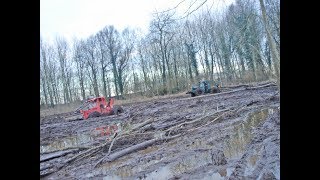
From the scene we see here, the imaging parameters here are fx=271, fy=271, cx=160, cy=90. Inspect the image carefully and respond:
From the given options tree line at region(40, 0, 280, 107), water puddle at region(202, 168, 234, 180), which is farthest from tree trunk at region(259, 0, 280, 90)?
water puddle at region(202, 168, 234, 180)

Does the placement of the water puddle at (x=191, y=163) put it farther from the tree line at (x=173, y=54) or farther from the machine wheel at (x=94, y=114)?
the machine wheel at (x=94, y=114)

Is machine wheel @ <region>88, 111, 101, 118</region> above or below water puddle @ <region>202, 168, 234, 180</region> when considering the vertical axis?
above

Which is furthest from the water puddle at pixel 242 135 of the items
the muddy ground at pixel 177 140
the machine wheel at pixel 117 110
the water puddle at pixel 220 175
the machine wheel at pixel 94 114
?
the machine wheel at pixel 94 114

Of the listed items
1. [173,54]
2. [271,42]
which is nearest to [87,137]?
[173,54]

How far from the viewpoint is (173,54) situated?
2.46 metres

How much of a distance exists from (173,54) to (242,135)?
99 cm

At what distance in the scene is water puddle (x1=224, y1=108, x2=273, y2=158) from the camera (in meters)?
2.45

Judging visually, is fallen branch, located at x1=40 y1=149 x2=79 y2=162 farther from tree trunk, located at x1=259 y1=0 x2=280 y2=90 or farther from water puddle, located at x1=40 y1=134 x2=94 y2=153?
tree trunk, located at x1=259 y1=0 x2=280 y2=90

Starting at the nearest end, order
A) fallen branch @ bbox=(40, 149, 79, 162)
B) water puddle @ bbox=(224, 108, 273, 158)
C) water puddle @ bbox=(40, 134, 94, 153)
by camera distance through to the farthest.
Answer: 1. fallen branch @ bbox=(40, 149, 79, 162)
2. water puddle @ bbox=(40, 134, 94, 153)
3. water puddle @ bbox=(224, 108, 273, 158)

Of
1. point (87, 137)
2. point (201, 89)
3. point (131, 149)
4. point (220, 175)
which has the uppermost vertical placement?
point (201, 89)

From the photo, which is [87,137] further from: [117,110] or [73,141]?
[117,110]

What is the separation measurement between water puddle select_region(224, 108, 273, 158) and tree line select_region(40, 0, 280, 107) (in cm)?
35

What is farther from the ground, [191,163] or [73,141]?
[73,141]
